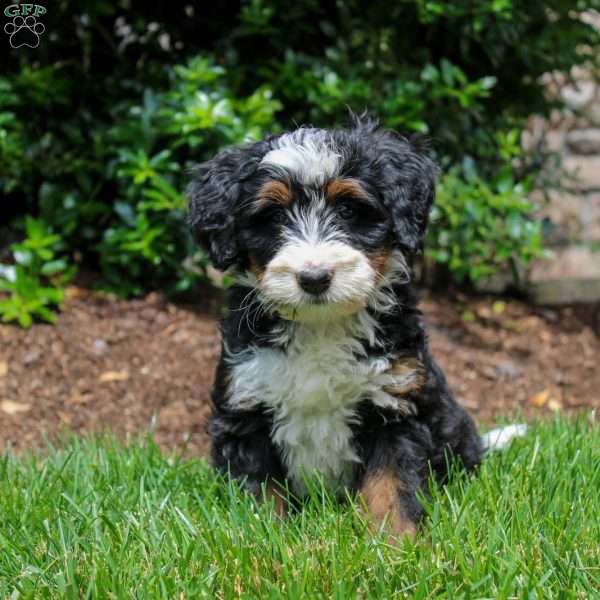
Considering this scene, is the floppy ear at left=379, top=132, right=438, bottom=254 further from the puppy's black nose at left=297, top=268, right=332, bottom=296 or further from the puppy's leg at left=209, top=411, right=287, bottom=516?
the puppy's leg at left=209, top=411, right=287, bottom=516

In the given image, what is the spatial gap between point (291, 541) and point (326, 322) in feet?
2.76

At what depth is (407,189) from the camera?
11.5 feet

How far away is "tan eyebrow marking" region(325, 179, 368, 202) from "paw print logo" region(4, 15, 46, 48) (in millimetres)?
3668

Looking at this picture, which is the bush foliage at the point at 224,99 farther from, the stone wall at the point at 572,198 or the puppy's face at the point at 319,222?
the puppy's face at the point at 319,222

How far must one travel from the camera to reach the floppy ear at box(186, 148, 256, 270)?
11.7 feet

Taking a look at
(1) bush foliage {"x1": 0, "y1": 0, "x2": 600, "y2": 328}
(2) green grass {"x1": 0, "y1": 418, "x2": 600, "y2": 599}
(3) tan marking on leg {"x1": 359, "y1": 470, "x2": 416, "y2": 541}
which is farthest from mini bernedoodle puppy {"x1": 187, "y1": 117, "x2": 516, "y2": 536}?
(1) bush foliage {"x1": 0, "y1": 0, "x2": 600, "y2": 328}

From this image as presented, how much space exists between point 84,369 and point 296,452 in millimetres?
2547

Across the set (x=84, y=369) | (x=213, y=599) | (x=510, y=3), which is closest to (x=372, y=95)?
(x=510, y=3)

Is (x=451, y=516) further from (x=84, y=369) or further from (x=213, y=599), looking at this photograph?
(x=84, y=369)

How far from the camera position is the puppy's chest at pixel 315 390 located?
351 cm

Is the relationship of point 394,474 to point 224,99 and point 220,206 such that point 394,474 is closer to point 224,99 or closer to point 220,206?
point 220,206

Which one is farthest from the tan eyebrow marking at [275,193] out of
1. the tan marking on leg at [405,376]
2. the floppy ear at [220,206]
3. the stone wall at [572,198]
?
the stone wall at [572,198]

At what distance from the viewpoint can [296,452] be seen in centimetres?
364
